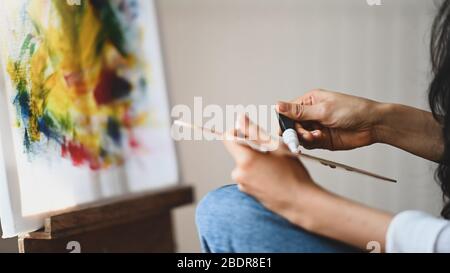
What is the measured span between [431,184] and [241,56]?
0.60 m

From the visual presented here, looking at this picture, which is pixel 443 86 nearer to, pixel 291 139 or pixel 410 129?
pixel 410 129

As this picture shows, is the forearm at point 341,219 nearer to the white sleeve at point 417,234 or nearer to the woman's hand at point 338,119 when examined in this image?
the white sleeve at point 417,234

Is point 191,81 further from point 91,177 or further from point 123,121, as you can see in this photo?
point 91,177

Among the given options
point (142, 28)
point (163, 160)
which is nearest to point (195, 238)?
point (163, 160)

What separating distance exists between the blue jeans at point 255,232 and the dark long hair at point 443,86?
0.30 m

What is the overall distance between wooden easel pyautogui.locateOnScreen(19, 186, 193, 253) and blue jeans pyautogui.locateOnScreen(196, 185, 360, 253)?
410mm

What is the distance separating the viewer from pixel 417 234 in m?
0.51

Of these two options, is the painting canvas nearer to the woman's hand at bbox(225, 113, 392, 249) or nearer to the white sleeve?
the woman's hand at bbox(225, 113, 392, 249)

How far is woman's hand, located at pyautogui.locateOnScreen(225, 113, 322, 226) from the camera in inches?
21.8

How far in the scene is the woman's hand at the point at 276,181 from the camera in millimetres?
554

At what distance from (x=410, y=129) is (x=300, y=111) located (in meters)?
0.19

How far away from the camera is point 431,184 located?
1.31 m

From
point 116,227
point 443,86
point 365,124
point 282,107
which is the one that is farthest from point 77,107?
point 443,86

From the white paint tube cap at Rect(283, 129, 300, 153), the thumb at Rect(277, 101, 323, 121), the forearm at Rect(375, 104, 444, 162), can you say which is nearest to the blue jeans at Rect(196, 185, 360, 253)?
the white paint tube cap at Rect(283, 129, 300, 153)
